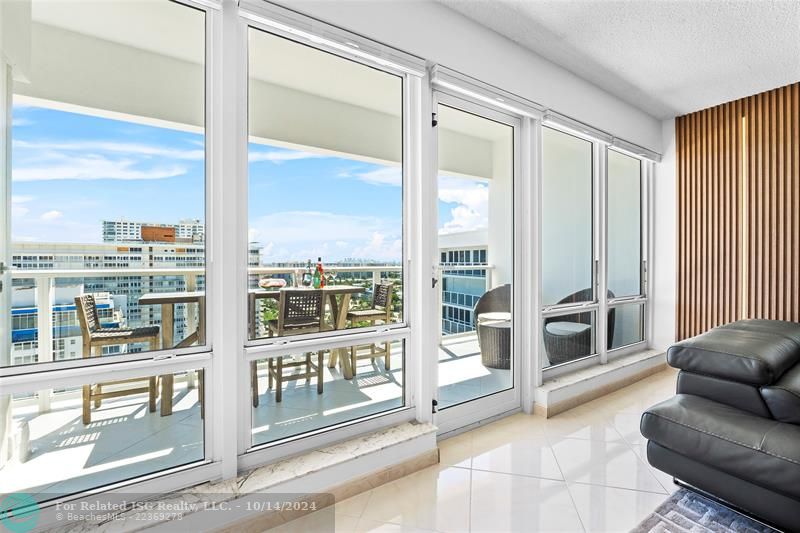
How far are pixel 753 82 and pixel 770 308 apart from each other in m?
2.02

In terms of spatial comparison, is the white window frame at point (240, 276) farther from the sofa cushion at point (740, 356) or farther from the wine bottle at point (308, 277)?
the sofa cushion at point (740, 356)

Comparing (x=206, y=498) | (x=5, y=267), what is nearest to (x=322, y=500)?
(x=206, y=498)

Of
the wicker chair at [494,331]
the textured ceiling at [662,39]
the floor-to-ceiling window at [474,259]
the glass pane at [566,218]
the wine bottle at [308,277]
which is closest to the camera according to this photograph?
the wine bottle at [308,277]

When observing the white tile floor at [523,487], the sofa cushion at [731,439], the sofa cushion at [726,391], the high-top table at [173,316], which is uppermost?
the high-top table at [173,316]

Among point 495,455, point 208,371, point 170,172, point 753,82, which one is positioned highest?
point 753,82

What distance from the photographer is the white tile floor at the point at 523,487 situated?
165cm

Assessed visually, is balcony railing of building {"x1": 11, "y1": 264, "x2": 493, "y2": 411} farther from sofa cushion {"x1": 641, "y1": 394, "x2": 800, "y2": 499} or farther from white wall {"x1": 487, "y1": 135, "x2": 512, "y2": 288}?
sofa cushion {"x1": 641, "y1": 394, "x2": 800, "y2": 499}

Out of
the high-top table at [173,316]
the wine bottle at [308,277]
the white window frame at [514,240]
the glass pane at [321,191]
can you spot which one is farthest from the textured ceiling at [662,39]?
the high-top table at [173,316]

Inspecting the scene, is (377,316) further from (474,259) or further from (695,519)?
(695,519)

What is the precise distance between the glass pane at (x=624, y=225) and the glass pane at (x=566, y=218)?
1.29 feet

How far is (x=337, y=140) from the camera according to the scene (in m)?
2.08

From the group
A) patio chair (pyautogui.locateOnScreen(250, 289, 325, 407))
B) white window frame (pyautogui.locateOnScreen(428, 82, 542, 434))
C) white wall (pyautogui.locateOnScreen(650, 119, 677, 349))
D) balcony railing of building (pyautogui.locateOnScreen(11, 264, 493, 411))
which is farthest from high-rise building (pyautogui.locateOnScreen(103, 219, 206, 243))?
white wall (pyautogui.locateOnScreen(650, 119, 677, 349))

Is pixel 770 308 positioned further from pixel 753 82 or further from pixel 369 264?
pixel 369 264

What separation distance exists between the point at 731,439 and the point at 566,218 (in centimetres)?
208
